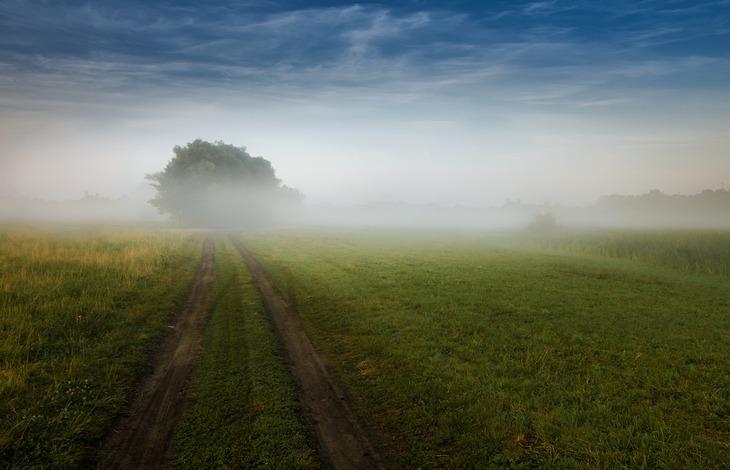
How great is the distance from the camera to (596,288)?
17.8 m

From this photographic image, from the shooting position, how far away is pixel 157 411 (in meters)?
6.63

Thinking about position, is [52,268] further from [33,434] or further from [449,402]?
[449,402]

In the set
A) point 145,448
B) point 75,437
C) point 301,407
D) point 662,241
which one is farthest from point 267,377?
point 662,241

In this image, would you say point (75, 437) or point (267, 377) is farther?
point (267, 377)

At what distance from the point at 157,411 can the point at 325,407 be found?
322 cm

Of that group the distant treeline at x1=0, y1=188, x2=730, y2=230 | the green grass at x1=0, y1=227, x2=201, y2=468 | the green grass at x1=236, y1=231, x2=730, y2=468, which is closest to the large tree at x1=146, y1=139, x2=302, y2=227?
the distant treeline at x1=0, y1=188, x2=730, y2=230

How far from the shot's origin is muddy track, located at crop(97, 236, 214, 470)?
532 cm

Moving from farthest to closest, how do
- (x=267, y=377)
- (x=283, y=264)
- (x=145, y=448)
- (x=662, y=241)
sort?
(x=662, y=241) < (x=283, y=264) < (x=267, y=377) < (x=145, y=448)

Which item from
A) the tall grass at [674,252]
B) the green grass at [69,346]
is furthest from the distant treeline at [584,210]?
the green grass at [69,346]

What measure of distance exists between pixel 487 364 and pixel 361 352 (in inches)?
132

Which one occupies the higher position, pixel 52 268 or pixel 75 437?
pixel 52 268

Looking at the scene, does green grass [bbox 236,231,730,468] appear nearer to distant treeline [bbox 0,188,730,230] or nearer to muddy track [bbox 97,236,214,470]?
muddy track [bbox 97,236,214,470]

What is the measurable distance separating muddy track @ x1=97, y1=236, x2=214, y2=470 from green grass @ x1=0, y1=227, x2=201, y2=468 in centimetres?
37

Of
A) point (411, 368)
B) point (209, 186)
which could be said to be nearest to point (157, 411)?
point (411, 368)
